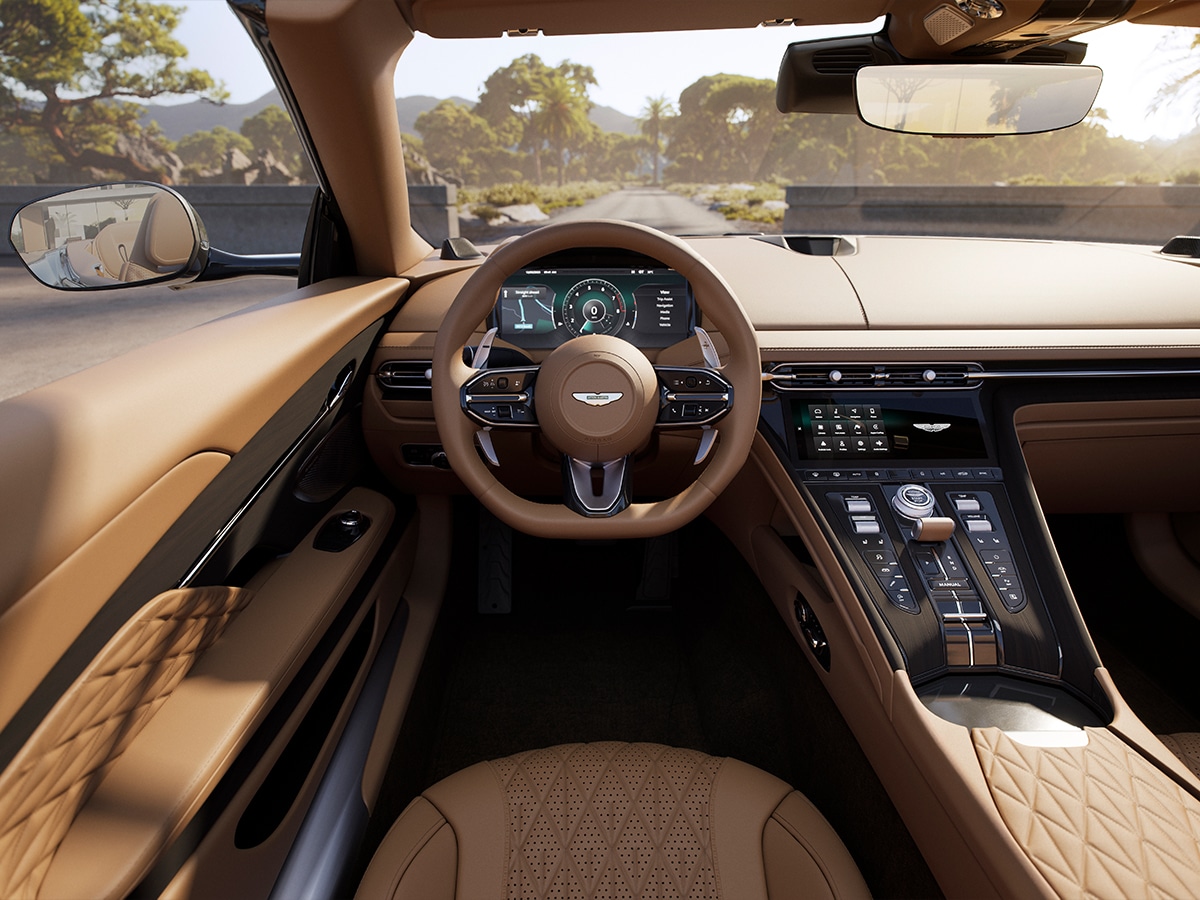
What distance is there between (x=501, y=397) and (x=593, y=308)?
17.4 inches

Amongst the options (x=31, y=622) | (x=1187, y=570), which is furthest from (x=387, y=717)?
(x=1187, y=570)

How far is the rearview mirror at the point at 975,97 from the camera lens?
65.6 inches

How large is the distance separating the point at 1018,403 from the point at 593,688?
1.44 meters

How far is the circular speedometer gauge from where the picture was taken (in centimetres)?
175

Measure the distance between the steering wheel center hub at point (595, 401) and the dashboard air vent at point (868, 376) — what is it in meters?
0.49

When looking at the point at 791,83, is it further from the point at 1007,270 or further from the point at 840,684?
the point at 840,684

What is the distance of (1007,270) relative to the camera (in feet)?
6.42

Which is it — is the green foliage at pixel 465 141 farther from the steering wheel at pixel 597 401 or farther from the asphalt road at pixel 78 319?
the steering wheel at pixel 597 401

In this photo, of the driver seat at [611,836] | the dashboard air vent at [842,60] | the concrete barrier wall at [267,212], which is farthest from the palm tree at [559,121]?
the driver seat at [611,836]

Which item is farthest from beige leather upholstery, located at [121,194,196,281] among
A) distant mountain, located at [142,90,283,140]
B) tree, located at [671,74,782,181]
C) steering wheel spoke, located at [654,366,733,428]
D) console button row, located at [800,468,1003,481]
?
distant mountain, located at [142,90,283,140]

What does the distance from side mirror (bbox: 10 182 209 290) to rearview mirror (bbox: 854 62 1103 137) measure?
5.20ft

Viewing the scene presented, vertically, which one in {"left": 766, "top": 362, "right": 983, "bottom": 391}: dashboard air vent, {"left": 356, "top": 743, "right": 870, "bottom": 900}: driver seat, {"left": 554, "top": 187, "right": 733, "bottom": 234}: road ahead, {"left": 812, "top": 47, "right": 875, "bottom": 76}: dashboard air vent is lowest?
{"left": 356, "top": 743, "right": 870, "bottom": 900}: driver seat

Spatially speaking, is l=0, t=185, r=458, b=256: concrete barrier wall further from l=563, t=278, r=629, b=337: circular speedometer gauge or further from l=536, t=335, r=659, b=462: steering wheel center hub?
l=536, t=335, r=659, b=462: steering wheel center hub

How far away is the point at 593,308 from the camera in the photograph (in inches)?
69.2
